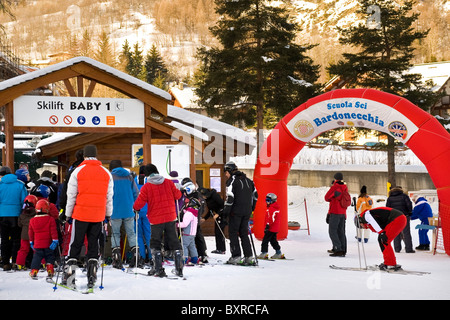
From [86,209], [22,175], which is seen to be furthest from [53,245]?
[22,175]

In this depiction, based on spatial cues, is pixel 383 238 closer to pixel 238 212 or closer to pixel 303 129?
pixel 238 212

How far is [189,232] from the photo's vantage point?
10086 millimetres

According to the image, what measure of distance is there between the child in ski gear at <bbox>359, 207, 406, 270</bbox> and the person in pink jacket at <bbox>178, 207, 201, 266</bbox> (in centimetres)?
285

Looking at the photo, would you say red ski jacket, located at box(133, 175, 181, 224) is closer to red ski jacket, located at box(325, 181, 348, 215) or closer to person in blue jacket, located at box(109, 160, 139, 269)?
person in blue jacket, located at box(109, 160, 139, 269)

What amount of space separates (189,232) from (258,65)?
1644 centimetres

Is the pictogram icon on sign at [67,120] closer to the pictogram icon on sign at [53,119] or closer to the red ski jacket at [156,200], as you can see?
the pictogram icon on sign at [53,119]

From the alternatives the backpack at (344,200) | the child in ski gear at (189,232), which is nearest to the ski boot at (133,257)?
A: the child in ski gear at (189,232)

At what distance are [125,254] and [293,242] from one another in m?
6.86

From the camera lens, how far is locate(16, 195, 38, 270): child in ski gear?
29.0 ft

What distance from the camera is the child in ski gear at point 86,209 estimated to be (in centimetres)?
732

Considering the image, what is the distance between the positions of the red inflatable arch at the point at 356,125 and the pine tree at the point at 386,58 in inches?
388

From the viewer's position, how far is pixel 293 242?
51.9ft

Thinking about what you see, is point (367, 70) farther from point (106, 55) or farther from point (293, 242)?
point (106, 55)
